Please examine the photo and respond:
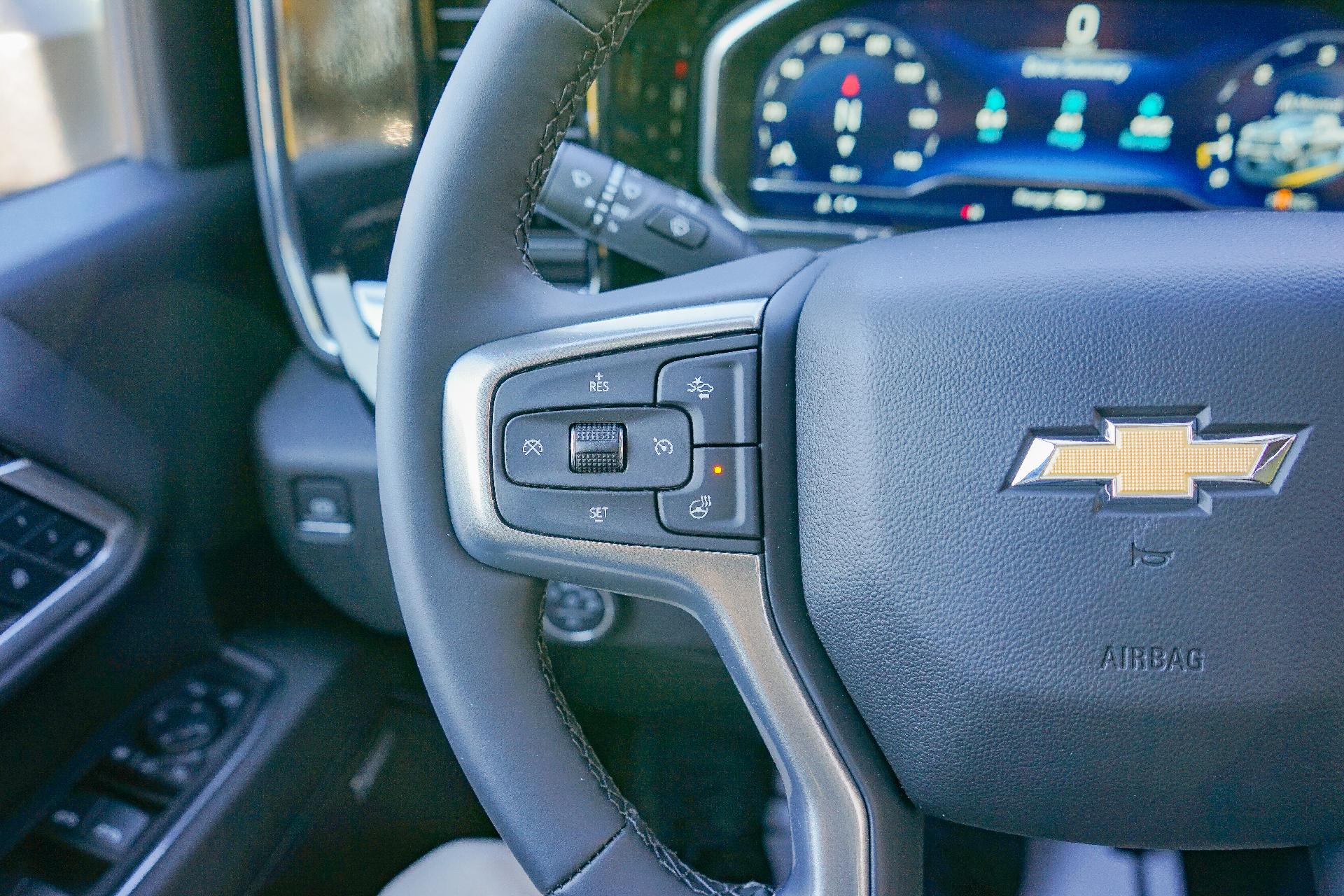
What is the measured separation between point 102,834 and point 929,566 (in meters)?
0.81

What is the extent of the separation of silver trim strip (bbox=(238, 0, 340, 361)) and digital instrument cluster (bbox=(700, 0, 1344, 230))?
0.44 metres

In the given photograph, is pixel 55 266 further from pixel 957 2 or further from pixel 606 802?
pixel 957 2

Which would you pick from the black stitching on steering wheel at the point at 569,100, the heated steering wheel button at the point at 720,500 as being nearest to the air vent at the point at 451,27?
the black stitching on steering wheel at the point at 569,100

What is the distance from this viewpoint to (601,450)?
669 millimetres

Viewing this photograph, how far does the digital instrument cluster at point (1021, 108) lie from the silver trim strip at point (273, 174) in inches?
17.2

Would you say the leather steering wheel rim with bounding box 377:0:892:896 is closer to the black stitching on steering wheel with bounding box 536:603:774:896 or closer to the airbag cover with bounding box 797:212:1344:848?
the black stitching on steering wheel with bounding box 536:603:774:896

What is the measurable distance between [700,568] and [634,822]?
6.2 inches

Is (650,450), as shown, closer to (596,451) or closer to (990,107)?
(596,451)

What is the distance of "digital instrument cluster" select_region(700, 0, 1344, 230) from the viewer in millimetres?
1131

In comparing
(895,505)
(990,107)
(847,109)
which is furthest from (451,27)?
(895,505)

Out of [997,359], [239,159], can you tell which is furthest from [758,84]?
[997,359]

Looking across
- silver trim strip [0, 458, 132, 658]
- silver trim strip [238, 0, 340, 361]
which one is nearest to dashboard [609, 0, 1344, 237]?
silver trim strip [238, 0, 340, 361]

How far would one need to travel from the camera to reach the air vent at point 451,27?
Result: 114cm

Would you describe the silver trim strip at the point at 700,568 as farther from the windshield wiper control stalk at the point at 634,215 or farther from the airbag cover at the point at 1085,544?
the windshield wiper control stalk at the point at 634,215
